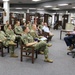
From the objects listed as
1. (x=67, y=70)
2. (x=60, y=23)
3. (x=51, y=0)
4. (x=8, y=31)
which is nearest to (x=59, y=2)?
(x=51, y=0)

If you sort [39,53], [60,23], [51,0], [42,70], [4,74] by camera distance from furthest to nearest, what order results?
[60,23] → [51,0] → [39,53] → [42,70] → [4,74]

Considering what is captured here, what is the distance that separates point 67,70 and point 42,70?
0.67 metres

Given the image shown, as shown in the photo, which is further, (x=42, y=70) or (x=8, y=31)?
(x=8, y=31)

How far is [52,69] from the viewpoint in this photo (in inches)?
159

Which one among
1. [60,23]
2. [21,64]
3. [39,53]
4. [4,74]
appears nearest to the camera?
[4,74]

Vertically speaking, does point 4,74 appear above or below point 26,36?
below

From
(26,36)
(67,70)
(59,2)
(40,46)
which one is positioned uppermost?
(59,2)

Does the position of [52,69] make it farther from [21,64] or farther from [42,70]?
[21,64]

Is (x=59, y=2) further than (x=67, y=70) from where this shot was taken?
Yes

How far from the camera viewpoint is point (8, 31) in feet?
19.9

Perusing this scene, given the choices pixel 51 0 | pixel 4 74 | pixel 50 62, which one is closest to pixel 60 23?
pixel 51 0

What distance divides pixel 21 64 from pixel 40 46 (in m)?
0.77

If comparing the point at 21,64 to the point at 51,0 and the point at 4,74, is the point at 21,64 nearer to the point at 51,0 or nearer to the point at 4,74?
the point at 4,74

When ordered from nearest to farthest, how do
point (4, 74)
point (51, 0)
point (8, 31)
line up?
point (4, 74)
point (8, 31)
point (51, 0)
